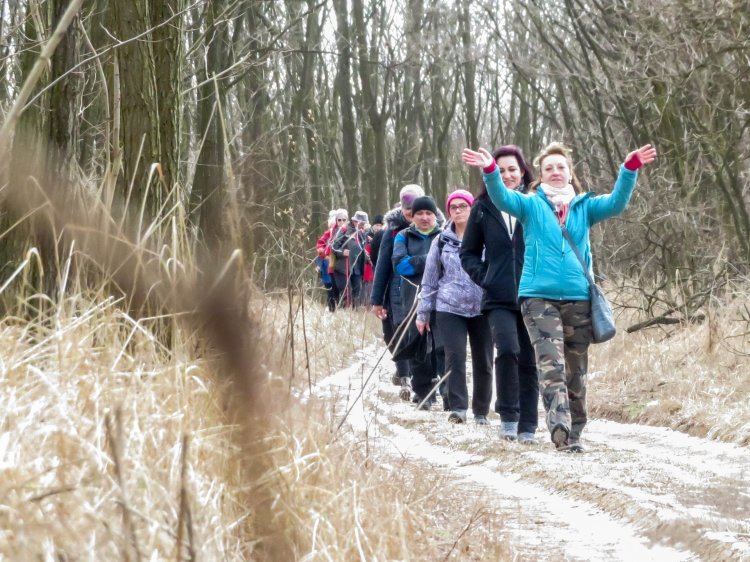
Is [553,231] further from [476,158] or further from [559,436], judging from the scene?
[559,436]

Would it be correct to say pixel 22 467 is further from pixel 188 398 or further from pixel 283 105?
pixel 283 105

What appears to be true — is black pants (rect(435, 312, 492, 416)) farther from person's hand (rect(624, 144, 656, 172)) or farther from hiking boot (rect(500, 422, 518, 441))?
person's hand (rect(624, 144, 656, 172))

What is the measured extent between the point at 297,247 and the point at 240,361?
2.82 meters

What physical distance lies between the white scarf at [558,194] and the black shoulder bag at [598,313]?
16 centimetres

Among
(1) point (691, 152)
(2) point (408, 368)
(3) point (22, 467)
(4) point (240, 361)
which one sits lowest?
(2) point (408, 368)

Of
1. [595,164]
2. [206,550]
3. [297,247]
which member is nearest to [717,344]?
[297,247]

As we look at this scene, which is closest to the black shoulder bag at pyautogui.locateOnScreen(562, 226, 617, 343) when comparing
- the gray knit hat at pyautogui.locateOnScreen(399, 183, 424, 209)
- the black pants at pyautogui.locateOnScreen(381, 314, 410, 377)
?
the gray knit hat at pyautogui.locateOnScreen(399, 183, 424, 209)

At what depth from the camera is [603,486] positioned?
221 inches

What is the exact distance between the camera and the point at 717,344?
34.3 feet

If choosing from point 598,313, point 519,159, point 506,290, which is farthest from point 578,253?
point 519,159

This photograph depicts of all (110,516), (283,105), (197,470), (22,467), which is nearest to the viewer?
(110,516)

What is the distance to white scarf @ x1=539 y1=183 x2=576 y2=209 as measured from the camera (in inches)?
298

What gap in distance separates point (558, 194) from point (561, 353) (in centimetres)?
Answer: 101

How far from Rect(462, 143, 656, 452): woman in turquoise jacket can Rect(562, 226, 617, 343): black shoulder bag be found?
3 centimetres
